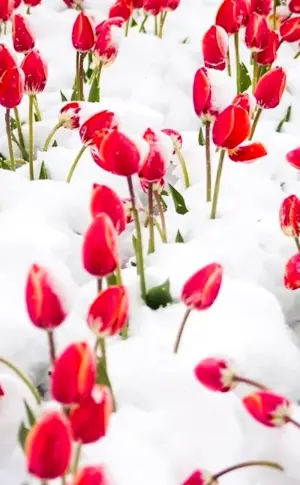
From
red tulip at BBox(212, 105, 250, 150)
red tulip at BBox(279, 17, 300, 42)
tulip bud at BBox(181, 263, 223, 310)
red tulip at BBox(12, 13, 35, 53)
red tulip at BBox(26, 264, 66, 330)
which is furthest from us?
red tulip at BBox(279, 17, 300, 42)

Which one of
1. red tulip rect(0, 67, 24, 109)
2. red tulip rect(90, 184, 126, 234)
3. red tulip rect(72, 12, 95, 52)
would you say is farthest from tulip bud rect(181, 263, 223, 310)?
red tulip rect(72, 12, 95, 52)

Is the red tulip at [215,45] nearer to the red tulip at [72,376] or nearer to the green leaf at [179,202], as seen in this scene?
the green leaf at [179,202]

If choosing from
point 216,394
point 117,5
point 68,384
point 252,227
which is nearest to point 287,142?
point 252,227

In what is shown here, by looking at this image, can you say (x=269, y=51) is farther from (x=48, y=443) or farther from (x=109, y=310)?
(x=48, y=443)

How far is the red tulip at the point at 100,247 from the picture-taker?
0.64 m

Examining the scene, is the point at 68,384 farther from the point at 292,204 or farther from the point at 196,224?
the point at 196,224

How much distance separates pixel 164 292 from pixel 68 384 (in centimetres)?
42

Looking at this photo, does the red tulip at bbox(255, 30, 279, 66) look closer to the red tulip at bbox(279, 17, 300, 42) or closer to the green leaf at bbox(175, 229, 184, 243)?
the red tulip at bbox(279, 17, 300, 42)

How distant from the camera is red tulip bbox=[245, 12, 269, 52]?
125 cm

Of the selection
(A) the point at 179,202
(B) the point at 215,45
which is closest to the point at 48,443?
(A) the point at 179,202

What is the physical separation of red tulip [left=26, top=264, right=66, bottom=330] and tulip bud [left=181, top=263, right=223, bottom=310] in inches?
6.8

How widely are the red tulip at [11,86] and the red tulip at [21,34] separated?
0.22 m

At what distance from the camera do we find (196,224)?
114 cm

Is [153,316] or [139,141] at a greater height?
[139,141]
